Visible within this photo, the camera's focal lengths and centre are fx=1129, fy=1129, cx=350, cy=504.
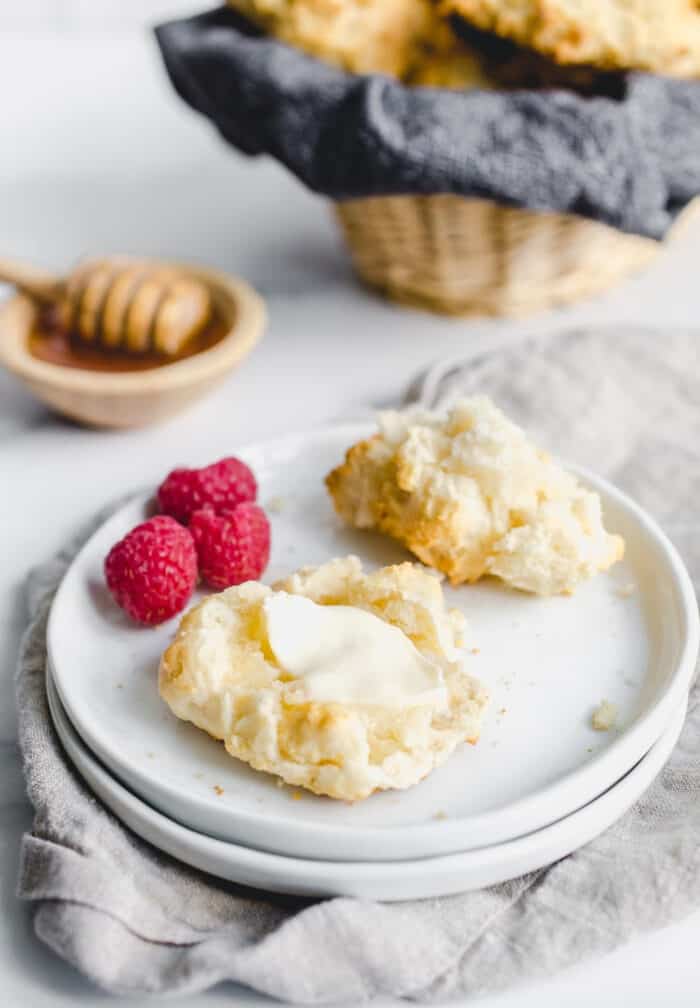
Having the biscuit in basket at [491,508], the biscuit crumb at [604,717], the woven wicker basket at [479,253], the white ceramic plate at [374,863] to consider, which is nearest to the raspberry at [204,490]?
the biscuit in basket at [491,508]

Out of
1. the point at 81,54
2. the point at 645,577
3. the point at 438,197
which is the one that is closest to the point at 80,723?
the point at 645,577

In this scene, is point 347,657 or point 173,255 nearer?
point 347,657

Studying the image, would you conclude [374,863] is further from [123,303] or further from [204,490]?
[123,303]

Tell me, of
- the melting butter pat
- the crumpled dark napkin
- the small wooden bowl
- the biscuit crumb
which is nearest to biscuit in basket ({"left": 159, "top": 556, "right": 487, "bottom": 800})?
the melting butter pat

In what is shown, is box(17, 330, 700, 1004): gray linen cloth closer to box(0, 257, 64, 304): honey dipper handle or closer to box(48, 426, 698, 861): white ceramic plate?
box(48, 426, 698, 861): white ceramic plate

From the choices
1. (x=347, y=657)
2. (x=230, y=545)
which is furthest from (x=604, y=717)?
(x=230, y=545)

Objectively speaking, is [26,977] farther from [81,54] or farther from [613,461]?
[81,54]
